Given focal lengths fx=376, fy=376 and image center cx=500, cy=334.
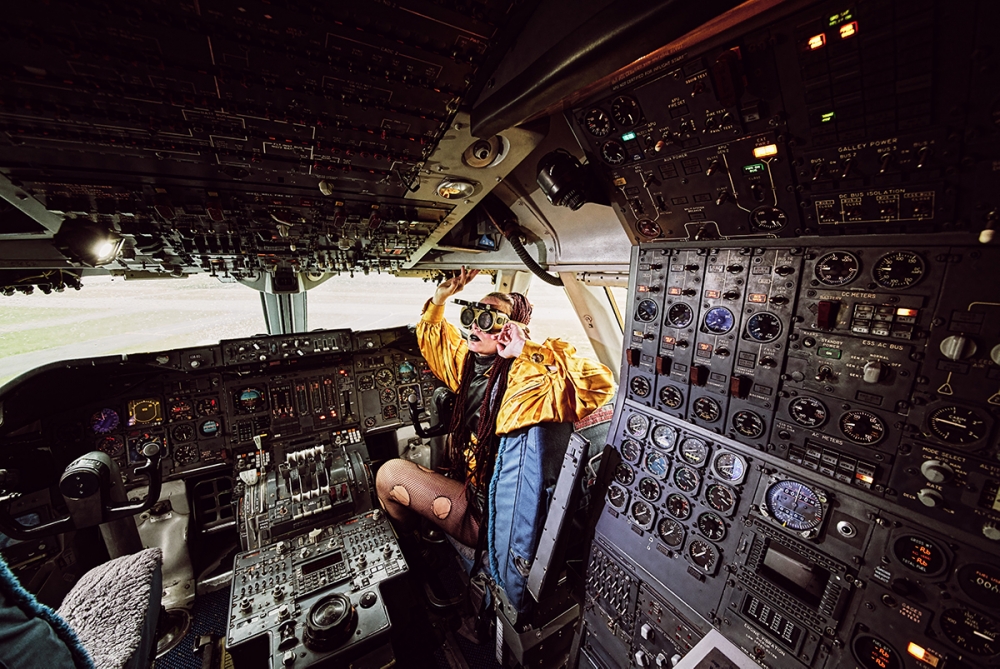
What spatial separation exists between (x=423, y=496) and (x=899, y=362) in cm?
278

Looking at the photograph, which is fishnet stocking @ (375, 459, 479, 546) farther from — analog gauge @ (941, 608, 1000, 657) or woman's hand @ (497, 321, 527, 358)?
analog gauge @ (941, 608, 1000, 657)

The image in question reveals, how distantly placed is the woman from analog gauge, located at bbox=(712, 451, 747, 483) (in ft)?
2.70

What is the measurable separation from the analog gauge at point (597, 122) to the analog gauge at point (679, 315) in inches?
33.1

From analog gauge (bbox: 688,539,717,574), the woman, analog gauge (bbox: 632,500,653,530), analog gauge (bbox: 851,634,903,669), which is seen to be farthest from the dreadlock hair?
analog gauge (bbox: 851,634,903,669)

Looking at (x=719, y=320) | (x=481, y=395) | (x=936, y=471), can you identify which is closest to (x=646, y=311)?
(x=719, y=320)

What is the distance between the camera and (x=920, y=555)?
1.14m

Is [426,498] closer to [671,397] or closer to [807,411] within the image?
[671,397]

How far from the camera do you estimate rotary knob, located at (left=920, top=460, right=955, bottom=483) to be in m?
1.09

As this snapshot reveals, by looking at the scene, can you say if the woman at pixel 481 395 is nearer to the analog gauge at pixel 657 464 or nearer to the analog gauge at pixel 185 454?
the analog gauge at pixel 657 464

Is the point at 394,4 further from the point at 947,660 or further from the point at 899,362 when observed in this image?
the point at 947,660

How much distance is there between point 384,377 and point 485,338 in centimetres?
163

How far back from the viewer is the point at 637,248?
1.93 meters

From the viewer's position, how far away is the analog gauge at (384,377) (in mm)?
3961

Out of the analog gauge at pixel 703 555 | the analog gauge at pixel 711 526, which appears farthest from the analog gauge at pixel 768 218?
the analog gauge at pixel 703 555
